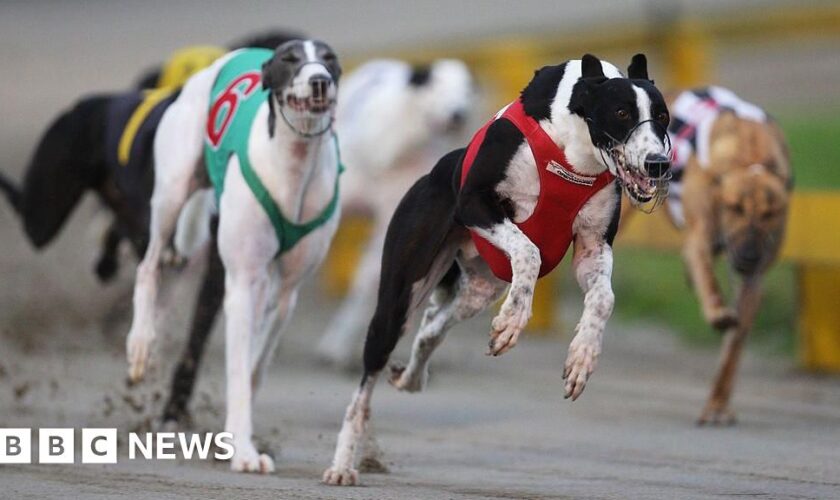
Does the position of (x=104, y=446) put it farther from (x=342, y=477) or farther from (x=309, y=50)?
(x=309, y=50)

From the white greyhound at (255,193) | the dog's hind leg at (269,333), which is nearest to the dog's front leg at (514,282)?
the white greyhound at (255,193)

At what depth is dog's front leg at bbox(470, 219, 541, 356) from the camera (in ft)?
15.4

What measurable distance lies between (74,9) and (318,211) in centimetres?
3035

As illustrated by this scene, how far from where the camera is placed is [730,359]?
691 centimetres

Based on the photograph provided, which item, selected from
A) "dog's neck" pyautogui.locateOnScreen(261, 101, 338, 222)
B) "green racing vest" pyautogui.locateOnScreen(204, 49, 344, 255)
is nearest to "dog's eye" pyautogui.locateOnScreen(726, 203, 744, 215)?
"green racing vest" pyautogui.locateOnScreen(204, 49, 344, 255)

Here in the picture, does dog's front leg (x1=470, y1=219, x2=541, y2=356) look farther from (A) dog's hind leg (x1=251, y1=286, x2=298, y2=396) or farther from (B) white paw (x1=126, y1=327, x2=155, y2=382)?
(B) white paw (x1=126, y1=327, x2=155, y2=382)

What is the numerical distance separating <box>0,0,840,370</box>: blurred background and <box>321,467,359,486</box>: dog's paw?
3.40 meters

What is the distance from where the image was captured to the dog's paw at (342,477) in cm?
525

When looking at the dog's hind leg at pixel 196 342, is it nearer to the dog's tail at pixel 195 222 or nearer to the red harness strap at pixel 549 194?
the dog's tail at pixel 195 222

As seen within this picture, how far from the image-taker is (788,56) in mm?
18844

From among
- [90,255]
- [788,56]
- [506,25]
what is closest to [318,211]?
[90,255]

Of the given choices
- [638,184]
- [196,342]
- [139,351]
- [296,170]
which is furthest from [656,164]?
[196,342]

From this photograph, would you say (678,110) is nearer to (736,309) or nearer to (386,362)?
(736,309)

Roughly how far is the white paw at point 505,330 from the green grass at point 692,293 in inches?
170
